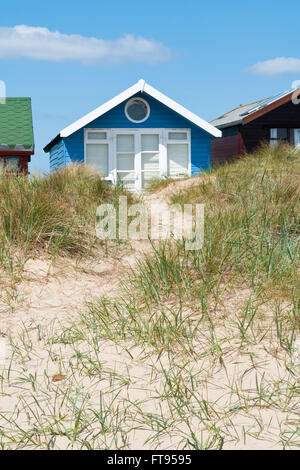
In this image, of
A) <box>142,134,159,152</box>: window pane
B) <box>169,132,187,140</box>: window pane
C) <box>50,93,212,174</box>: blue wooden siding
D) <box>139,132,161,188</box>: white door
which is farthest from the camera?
<box>169,132,187,140</box>: window pane

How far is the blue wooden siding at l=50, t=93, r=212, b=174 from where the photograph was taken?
50.8 feet

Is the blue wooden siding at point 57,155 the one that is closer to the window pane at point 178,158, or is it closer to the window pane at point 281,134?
the window pane at point 178,158

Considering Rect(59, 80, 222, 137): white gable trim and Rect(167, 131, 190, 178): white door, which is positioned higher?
Rect(59, 80, 222, 137): white gable trim

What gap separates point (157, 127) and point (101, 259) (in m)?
10.8

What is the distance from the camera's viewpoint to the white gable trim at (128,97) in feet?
48.8

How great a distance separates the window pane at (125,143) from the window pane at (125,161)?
195 mm

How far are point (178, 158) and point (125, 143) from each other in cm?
174

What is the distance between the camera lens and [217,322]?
3723mm

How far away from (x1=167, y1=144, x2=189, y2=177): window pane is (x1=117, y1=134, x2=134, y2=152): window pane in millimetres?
1205

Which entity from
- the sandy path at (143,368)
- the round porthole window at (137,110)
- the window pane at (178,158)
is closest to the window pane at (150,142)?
the window pane at (178,158)

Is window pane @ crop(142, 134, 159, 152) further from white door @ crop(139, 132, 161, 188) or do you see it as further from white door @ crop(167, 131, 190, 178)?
white door @ crop(167, 131, 190, 178)

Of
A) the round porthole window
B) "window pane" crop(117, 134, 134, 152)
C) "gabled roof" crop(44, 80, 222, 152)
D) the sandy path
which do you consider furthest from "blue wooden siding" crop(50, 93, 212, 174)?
the sandy path
